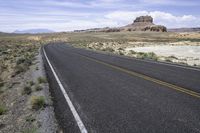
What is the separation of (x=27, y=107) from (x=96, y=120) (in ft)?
11.8

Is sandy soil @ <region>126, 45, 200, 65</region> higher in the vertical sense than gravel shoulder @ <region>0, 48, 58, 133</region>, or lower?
lower

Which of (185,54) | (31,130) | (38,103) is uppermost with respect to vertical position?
(31,130)

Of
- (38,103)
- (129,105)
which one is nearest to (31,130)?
(38,103)

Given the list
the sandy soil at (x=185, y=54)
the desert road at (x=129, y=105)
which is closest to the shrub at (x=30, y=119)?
the desert road at (x=129, y=105)

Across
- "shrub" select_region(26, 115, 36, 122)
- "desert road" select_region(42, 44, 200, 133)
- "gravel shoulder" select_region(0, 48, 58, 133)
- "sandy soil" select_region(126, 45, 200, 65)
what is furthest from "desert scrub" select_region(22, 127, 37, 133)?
"sandy soil" select_region(126, 45, 200, 65)

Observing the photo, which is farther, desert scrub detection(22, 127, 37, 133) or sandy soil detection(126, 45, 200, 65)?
sandy soil detection(126, 45, 200, 65)

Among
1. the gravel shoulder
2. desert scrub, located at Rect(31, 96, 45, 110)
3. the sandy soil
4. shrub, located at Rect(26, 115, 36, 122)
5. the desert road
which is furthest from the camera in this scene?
the sandy soil

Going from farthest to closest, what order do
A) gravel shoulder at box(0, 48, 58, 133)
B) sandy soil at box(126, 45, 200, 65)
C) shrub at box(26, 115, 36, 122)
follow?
sandy soil at box(126, 45, 200, 65) < shrub at box(26, 115, 36, 122) < gravel shoulder at box(0, 48, 58, 133)

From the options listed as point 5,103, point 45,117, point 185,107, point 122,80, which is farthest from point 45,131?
point 122,80

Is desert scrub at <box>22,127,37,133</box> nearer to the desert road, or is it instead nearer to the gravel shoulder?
the gravel shoulder

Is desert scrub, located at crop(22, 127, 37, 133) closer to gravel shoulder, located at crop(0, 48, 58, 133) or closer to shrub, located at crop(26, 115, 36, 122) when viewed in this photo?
gravel shoulder, located at crop(0, 48, 58, 133)

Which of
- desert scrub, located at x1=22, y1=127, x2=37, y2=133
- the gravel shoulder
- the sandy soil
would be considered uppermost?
desert scrub, located at x1=22, y1=127, x2=37, y2=133

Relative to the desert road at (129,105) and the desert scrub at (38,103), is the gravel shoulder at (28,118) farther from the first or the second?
the desert road at (129,105)

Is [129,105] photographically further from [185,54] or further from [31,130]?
[185,54]
